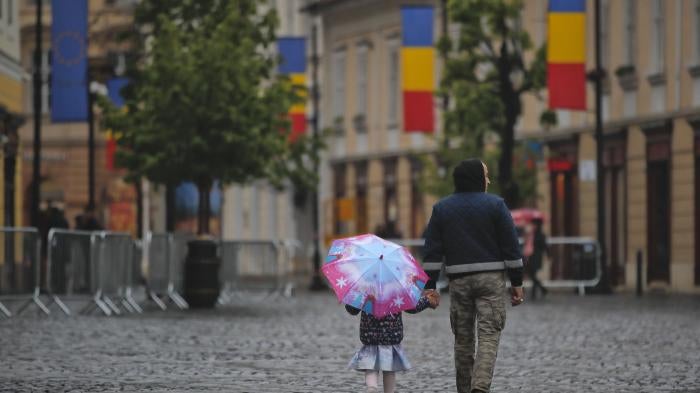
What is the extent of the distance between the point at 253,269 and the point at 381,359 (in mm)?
24910

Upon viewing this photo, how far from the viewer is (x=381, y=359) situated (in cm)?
1348

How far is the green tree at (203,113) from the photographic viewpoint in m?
35.3

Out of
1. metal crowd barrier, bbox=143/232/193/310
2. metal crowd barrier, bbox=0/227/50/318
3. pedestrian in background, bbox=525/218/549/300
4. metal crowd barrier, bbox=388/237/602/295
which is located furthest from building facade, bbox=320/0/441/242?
metal crowd barrier, bbox=0/227/50/318

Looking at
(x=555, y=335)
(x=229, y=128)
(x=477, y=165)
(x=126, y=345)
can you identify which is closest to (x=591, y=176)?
(x=229, y=128)

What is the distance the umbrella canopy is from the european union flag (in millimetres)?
25193

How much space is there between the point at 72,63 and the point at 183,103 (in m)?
3.97

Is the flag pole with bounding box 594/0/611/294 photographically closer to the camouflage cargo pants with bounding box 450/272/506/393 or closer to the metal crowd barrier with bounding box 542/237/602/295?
the metal crowd barrier with bounding box 542/237/602/295

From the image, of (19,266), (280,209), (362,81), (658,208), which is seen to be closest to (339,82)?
(362,81)

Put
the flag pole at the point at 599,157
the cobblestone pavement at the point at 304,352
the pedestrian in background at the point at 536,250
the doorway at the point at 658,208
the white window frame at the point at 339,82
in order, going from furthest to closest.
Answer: the white window frame at the point at 339,82 < the doorway at the point at 658,208 < the flag pole at the point at 599,157 < the pedestrian in background at the point at 536,250 < the cobblestone pavement at the point at 304,352

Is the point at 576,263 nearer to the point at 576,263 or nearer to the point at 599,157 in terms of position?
the point at 576,263

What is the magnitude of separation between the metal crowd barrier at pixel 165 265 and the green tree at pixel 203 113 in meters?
0.57

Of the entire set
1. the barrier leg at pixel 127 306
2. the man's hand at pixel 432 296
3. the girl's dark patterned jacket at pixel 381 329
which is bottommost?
the barrier leg at pixel 127 306

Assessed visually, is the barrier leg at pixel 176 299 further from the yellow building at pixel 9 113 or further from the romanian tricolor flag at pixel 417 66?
the romanian tricolor flag at pixel 417 66

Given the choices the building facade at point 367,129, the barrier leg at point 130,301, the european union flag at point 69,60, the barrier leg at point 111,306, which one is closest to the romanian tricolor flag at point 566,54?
the european union flag at point 69,60
